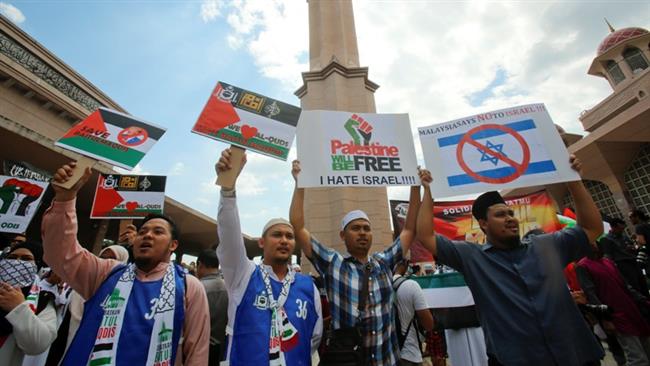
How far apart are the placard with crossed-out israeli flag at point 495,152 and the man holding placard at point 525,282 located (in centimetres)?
45

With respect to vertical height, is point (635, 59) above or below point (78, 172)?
above

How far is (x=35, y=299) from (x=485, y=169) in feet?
12.6

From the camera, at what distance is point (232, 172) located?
206cm

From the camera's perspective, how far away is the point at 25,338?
1.80 metres

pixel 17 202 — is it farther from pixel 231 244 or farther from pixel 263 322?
pixel 263 322

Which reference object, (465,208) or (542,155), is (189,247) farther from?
(542,155)

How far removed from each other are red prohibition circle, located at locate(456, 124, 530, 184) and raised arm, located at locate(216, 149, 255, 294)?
223 centimetres

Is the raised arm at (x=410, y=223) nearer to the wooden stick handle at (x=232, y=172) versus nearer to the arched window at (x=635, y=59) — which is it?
the wooden stick handle at (x=232, y=172)

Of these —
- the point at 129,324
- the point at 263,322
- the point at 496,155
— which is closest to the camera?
the point at 129,324

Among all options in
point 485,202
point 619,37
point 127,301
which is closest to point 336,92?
point 485,202

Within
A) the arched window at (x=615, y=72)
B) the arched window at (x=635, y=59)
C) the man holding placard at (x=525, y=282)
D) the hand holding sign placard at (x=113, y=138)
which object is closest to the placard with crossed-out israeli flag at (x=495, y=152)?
the man holding placard at (x=525, y=282)

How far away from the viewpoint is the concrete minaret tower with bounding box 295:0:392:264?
24.0ft

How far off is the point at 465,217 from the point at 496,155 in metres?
3.56

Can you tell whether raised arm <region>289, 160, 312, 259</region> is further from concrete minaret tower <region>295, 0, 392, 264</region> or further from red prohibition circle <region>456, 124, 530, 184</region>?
concrete minaret tower <region>295, 0, 392, 264</region>
